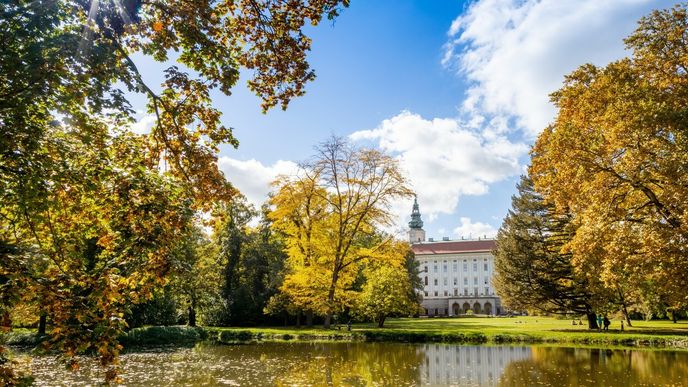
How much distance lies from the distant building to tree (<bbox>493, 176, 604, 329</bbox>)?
5519 cm

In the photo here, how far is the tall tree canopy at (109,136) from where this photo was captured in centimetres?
477

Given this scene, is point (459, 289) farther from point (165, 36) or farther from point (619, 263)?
point (165, 36)

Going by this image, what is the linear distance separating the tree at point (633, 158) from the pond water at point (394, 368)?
10.2 ft

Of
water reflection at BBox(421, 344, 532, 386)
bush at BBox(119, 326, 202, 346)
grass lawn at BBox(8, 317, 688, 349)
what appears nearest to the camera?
water reflection at BBox(421, 344, 532, 386)

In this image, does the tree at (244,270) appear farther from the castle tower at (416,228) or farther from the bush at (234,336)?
the castle tower at (416,228)

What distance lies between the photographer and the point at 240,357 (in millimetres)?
18094

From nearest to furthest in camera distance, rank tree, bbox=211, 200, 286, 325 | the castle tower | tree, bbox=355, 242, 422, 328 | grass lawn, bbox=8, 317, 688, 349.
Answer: grass lawn, bbox=8, 317, 688, 349 → tree, bbox=355, 242, 422, 328 → tree, bbox=211, 200, 286, 325 → the castle tower

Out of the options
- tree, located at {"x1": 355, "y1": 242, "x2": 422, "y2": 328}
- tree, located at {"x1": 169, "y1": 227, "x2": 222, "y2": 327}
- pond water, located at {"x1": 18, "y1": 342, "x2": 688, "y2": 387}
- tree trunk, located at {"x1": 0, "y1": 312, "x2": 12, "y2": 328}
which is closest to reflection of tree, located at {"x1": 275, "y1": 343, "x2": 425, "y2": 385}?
pond water, located at {"x1": 18, "y1": 342, "x2": 688, "y2": 387}

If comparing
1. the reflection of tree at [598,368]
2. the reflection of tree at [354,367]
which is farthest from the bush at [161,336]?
the reflection of tree at [598,368]

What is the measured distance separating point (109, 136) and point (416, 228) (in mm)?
105705

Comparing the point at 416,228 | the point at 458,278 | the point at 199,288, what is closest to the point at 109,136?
the point at 199,288

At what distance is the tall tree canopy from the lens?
15.7 feet

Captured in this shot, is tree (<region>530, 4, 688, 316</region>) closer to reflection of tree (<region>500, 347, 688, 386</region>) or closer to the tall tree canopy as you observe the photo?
reflection of tree (<region>500, 347, 688, 386</region>)

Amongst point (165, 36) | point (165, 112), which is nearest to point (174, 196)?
point (165, 112)
